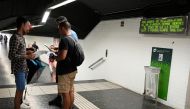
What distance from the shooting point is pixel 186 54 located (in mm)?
3887

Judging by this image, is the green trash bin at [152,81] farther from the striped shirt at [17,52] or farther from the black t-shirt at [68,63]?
the striped shirt at [17,52]

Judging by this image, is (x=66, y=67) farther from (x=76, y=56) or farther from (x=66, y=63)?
(x=76, y=56)

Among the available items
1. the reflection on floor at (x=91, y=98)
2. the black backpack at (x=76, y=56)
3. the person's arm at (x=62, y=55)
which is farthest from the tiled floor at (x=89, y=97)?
the person's arm at (x=62, y=55)

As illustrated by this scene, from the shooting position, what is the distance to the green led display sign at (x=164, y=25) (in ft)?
12.7

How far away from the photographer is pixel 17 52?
2.93 metres

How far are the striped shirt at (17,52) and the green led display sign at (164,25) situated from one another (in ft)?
9.10

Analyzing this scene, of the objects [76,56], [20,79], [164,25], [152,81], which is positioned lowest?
[152,81]

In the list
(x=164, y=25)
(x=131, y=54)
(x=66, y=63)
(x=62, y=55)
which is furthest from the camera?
(x=131, y=54)

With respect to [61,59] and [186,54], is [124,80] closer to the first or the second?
[186,54]

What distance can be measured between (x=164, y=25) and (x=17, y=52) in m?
2.89

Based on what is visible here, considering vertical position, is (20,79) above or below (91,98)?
above

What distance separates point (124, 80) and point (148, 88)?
1215 millimetres

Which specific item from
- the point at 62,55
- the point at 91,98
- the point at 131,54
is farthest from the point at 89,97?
the point at 62,55

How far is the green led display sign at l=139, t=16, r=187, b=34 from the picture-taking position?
3.88 metres
